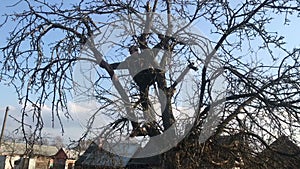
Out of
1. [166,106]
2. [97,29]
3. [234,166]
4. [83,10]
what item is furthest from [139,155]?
[83,10]

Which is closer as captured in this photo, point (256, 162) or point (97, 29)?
point (256, 162)

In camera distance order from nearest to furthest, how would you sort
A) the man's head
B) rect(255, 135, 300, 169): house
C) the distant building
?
rect(255, 135, 300, 169): house
the man's head
the distant building

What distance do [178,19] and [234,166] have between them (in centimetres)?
177

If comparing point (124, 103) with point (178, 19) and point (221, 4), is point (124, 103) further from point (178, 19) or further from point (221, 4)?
point (221, 4)

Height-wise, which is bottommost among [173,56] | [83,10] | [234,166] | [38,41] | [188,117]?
[234,166]

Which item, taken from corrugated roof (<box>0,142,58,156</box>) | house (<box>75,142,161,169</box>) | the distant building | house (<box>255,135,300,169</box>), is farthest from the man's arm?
house (<box>255,135,300,169</box>)

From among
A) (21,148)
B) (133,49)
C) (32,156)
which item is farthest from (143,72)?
(21,148)

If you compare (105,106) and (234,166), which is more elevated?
(105,106)

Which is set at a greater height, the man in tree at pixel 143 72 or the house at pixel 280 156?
the man in tree at pixel 143 72

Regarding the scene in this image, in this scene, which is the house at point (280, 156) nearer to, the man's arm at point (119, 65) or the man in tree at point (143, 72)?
the man in tree at point (143, 72)

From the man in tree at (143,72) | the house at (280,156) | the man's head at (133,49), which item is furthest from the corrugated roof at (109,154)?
the house at (280,156)

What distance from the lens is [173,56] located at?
409 cm

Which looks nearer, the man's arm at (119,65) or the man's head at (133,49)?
the man's head at (133,49)

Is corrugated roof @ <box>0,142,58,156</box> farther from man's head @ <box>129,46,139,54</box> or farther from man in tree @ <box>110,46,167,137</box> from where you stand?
man's head @ <box>129,46,139,54</box>
